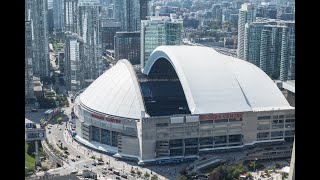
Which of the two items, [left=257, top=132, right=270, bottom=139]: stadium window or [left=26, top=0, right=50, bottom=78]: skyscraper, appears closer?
[left=257, top=132, right=270, bottom=139]: stadium window

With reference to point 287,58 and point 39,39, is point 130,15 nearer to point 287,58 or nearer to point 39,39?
point 39,39

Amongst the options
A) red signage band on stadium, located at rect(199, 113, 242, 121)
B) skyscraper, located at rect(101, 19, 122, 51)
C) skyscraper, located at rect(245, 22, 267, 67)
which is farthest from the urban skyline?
skyscraper, located at rect(101, 19, 122, 51)

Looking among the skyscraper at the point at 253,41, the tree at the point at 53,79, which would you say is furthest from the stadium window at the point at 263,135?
the tree at the point at 53,79

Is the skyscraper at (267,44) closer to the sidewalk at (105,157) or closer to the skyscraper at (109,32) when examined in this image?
the skyscraper at (109,32)

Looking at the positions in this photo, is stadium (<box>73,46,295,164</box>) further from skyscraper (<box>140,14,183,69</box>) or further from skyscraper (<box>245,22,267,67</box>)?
skyscraper (<box>245,22,267,67</box>)
